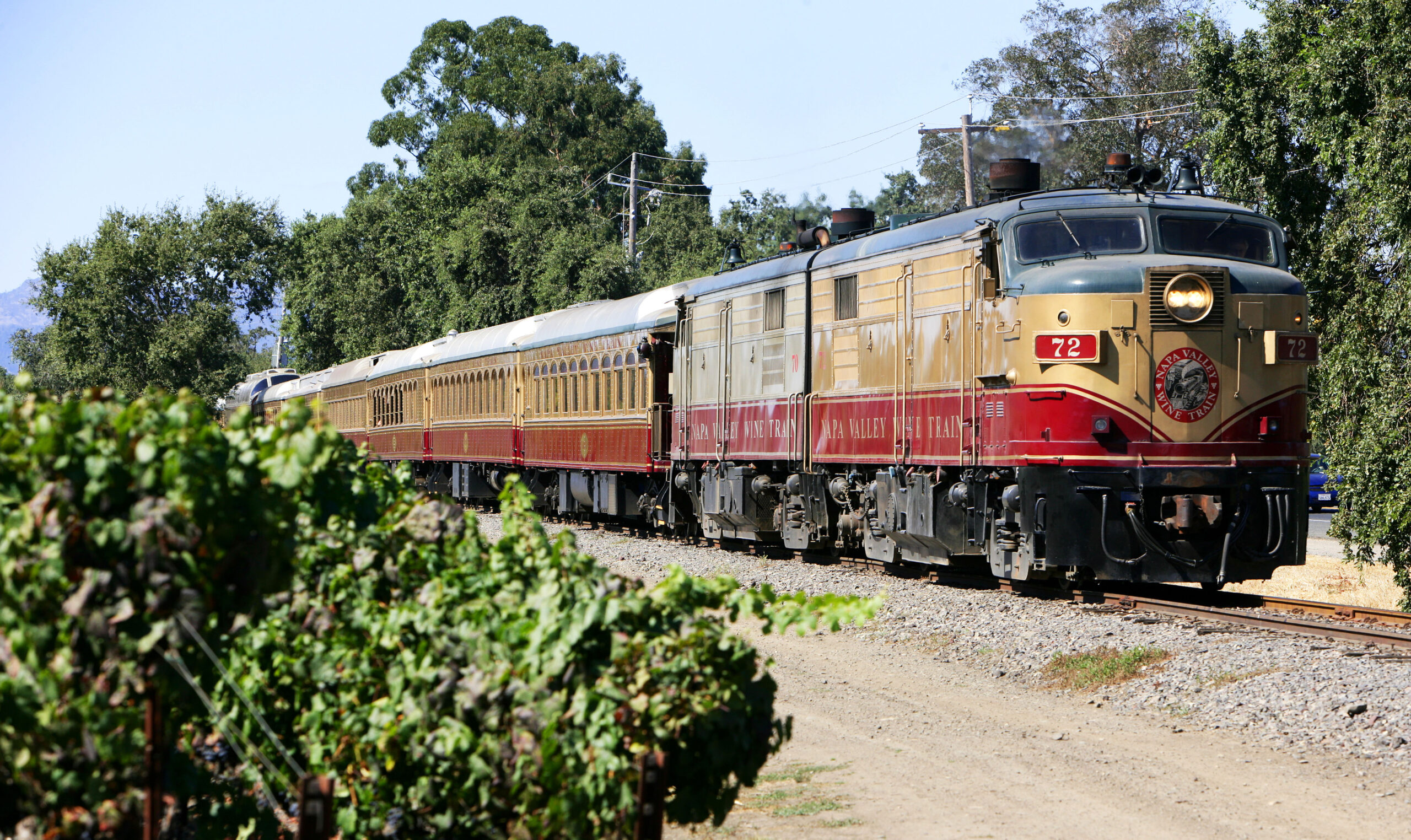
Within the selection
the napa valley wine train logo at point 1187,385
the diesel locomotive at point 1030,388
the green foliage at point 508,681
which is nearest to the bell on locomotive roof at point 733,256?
the diesel locomotive at point 1030,388

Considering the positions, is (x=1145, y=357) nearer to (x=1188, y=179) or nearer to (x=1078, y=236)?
(x=1078, y=236)

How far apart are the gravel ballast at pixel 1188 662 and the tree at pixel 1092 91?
36.2m

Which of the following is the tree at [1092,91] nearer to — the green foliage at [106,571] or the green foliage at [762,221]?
the green foliage at [762,221]

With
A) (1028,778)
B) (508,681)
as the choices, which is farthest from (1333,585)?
(508,681)

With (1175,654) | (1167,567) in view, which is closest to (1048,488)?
(1167,567)

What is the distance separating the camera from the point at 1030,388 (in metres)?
14.1

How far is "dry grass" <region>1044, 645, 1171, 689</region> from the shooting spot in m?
11.4

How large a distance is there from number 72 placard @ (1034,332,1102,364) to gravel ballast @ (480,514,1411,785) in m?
2.50

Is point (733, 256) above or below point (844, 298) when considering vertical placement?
above

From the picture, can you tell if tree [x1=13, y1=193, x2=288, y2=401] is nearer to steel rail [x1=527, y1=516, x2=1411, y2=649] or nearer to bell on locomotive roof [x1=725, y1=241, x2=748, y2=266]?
bell on locomotive roof [x1=725, y1=241, x2=748, y2=266]

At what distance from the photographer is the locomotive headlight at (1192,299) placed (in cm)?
1386

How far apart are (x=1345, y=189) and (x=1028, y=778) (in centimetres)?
1647

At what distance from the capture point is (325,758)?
4758mm

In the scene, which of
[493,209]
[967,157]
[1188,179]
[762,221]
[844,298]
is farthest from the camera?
[762,221]
